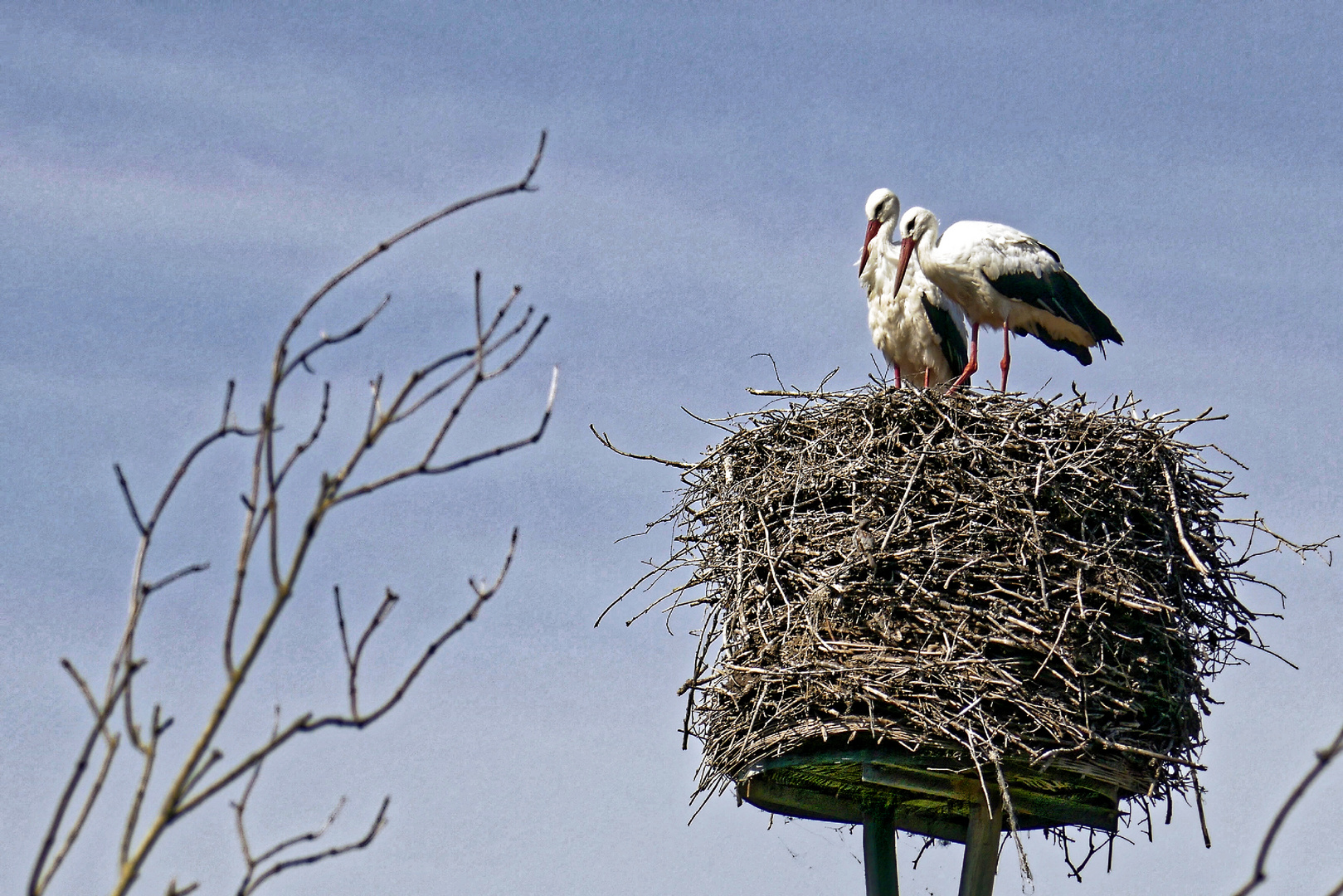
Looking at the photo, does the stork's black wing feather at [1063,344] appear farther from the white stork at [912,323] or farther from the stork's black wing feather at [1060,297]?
the white stork at [912,323]

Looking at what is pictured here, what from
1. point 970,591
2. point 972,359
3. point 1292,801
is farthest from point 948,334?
point 1292,801

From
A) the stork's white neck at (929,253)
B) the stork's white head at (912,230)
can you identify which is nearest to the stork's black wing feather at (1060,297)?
the stork's white neck at (929,253)

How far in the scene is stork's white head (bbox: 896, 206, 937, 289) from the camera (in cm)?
912

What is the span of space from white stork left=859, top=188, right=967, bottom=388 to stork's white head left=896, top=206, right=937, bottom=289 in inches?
3.2

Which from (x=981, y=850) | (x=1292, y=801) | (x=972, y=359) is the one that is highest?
(x=972, y=359)

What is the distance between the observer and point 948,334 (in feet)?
29.8

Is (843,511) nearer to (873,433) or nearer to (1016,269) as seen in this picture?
(873,433)

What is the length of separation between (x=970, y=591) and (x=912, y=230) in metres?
3.18

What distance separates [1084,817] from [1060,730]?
671mm

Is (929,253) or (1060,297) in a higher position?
(929,253)

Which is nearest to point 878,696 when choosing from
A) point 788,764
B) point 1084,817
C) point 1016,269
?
point 788,764

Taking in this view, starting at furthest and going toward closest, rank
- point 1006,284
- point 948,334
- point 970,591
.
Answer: point 948,334, point 1006,284, point 970,591

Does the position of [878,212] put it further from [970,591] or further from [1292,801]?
[1292,801]

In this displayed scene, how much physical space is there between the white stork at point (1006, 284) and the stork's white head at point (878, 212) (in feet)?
1.33
